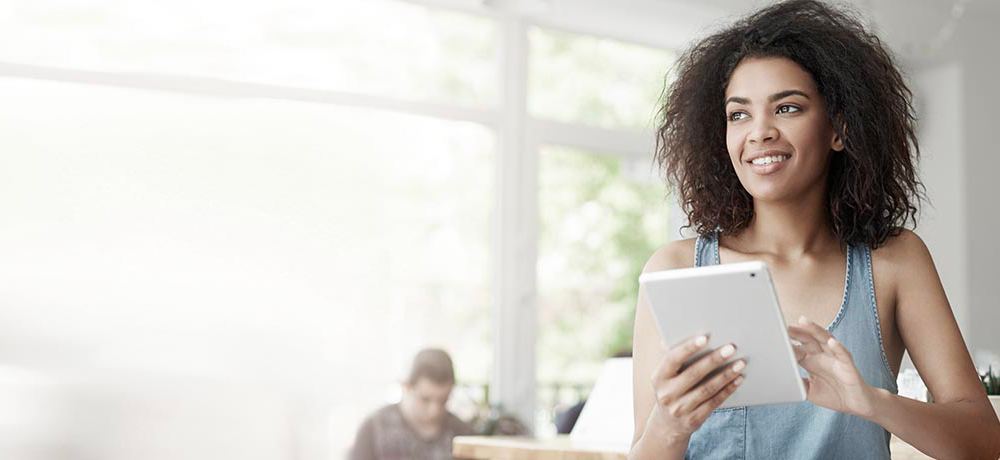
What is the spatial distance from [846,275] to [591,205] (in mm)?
3161

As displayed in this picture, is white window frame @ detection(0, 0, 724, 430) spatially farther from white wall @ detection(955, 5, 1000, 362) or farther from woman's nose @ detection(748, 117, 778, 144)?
woman's nose @ detection(748, 117, 778, 144)

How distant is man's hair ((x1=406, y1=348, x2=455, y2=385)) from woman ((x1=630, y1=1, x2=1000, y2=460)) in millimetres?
2842

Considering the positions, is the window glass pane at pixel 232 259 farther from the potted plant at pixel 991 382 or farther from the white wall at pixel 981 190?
the potted plant at pixel 991 382

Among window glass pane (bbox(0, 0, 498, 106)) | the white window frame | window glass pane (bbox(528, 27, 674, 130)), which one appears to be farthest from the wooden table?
window glass pane (bbox(528, 27, 674, 130))

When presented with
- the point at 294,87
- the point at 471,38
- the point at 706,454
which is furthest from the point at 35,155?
the point at 706,454

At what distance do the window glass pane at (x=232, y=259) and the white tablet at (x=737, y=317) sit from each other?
306cm

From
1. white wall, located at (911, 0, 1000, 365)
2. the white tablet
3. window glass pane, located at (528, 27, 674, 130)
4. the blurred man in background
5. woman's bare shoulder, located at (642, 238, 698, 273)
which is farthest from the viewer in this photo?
white wall, located at (911, 0, 1000, 365)

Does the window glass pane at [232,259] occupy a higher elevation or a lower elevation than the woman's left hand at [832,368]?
higher

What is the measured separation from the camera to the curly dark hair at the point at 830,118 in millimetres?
Answer: 1449

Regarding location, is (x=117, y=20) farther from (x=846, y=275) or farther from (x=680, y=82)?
(x=846, y=275)

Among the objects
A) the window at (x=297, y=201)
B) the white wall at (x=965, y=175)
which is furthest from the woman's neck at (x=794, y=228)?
the white wall at (x=965, y=175)

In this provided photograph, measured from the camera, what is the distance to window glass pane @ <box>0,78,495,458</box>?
12.1 feet

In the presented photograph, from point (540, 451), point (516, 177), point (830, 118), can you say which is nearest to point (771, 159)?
point (830, 118)

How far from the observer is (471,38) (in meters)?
4.44
